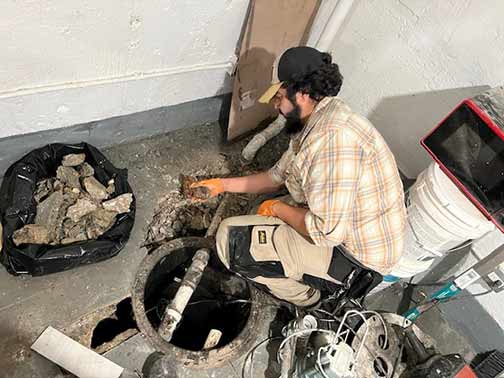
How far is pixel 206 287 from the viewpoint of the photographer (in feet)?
8.07

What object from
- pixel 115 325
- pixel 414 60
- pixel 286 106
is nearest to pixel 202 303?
pixel 115 325

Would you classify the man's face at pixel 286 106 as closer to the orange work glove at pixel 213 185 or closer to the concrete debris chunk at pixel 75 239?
the orange work glove at pixel 213 185

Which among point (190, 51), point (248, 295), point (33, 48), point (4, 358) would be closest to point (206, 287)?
point (248, 295)

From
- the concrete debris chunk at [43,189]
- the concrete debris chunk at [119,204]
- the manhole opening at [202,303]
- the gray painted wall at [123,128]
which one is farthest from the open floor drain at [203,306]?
the gray painted wall at [123,128]

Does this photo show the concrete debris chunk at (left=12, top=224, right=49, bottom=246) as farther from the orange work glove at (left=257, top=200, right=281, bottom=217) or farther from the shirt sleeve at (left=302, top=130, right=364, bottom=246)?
the shirt sleeve at (left=302, top=130, right=364, bottom=246)

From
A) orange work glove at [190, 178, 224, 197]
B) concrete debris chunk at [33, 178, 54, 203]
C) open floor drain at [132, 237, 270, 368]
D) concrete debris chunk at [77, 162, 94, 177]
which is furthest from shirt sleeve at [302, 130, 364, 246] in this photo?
concrete debris chunk at [33, 178, 54, 203]

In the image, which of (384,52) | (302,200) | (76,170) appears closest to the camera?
(302,200)

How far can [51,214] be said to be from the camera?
2025 millimetres

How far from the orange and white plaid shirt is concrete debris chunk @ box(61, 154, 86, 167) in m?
1.05

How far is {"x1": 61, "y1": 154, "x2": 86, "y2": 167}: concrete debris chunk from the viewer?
2.13 m

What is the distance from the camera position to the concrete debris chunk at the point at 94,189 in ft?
6.94

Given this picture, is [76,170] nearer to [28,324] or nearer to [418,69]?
[28,324]

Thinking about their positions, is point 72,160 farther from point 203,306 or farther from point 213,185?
point 203,306

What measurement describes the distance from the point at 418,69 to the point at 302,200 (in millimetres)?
899
